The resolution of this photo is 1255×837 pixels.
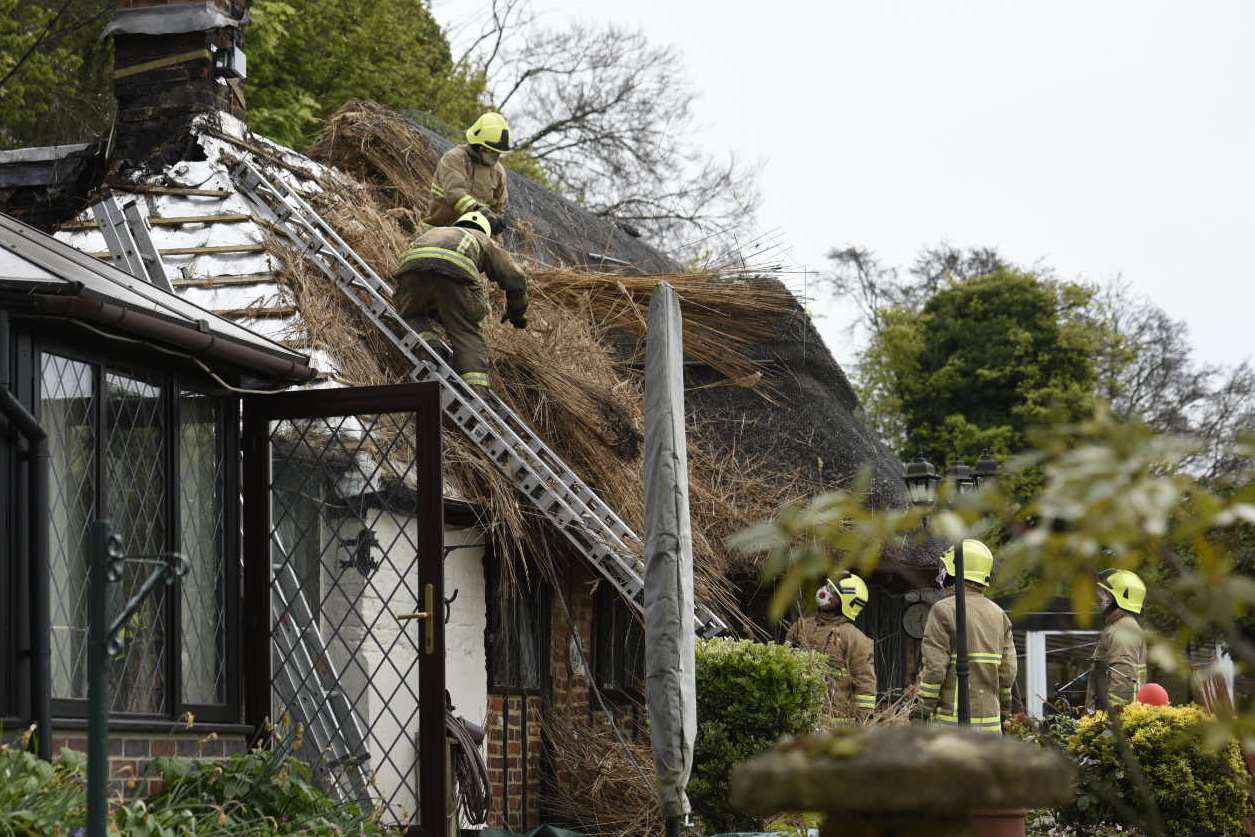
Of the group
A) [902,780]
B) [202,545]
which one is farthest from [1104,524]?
[202,545]

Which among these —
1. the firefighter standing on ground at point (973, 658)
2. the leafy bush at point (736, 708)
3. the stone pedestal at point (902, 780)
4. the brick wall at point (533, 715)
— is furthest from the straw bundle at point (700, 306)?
the stone pedestal at point (902, 780)

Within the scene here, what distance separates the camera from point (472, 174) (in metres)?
11.6

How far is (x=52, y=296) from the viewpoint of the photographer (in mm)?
6352

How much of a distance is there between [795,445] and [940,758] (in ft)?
38.9

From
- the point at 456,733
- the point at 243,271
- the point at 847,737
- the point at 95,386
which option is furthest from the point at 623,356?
the point at 847,737

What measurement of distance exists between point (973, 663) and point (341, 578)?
3894 mm

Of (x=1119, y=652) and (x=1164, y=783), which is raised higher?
(x=1119, y=652)

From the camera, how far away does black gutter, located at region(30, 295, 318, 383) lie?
6395mm

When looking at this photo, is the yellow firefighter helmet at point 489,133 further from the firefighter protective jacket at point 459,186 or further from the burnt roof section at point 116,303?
the burnt roof section at point 116,303

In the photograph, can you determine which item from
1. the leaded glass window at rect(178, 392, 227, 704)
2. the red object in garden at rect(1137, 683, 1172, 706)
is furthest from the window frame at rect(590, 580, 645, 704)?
the leaded glass window at rect(178, 392, 227, 704)

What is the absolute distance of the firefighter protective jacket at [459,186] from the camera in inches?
445

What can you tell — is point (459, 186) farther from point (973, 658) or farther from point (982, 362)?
point (982, 362)

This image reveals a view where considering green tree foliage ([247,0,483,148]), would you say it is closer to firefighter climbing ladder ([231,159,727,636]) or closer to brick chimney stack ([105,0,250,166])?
brick chimney stack ([105,0,250,166])

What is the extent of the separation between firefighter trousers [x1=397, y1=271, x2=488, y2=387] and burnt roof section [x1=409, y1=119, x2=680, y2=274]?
3345 mm
